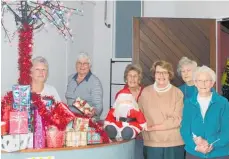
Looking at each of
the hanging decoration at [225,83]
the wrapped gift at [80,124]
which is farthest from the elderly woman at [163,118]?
the hanging decoration at [225,83]

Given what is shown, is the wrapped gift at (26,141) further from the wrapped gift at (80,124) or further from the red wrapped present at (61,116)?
the wrapped gift at (80,124)

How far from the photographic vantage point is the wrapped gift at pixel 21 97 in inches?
99.9

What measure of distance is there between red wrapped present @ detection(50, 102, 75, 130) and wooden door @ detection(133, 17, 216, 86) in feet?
6.61

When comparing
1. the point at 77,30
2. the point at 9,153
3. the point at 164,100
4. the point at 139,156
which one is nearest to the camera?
the point at 9,153

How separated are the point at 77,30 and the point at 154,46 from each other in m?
1.33

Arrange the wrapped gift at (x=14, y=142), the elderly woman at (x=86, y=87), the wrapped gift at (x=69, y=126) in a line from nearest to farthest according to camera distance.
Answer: the wrapped gift at (x=14, y=142), the wrapped gift at (x=69, y=126), the elderly woman at (x=86, y=87)

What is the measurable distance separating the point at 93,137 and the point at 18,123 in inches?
22.1

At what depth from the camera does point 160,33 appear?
4.71 meters

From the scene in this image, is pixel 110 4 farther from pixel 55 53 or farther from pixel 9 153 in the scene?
pixel 9 153

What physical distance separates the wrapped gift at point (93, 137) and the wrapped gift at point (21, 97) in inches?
19.2

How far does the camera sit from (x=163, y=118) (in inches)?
118

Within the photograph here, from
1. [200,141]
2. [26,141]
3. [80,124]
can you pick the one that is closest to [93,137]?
[80,124]

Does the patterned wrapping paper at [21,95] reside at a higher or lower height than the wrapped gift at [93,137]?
higher

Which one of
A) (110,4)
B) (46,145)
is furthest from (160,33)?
(46,145)
